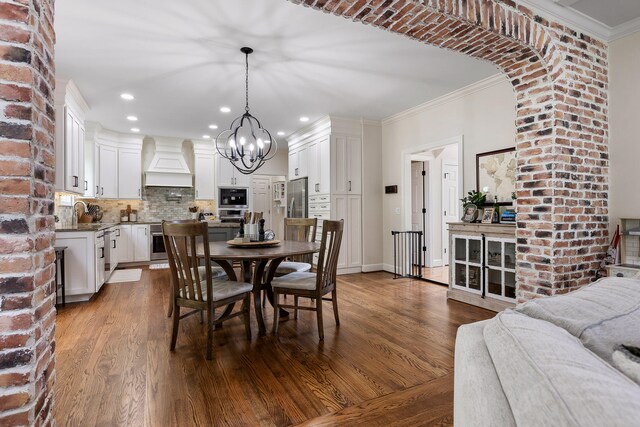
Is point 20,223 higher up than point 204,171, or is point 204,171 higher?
point 204,171

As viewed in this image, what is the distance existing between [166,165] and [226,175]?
1.22 m

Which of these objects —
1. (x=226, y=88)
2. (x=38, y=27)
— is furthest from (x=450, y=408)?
(x=226, y=88)

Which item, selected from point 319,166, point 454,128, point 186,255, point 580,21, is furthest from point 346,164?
point 186,255

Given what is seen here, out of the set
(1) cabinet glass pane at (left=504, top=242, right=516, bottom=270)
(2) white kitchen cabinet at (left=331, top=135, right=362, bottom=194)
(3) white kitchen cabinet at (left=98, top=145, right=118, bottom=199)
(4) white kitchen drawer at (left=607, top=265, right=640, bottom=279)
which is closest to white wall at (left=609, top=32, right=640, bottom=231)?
(4) white kitchen drawer at (left=607, top=265, right=640, bottom=279)

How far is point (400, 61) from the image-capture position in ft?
11.5

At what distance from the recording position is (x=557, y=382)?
550mm

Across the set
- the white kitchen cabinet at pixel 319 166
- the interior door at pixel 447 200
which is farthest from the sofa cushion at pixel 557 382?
the interior door at pixel 447 200

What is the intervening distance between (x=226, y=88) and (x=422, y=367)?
380 centimetres

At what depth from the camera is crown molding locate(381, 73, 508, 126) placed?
3898 mm

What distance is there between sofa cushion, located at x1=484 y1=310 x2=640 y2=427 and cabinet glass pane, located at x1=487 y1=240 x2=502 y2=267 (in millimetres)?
3067

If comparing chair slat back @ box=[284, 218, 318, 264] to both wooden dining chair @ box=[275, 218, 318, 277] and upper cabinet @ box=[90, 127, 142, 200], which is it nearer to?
wooden dining chair @ box=[275, 218, 318, 277]

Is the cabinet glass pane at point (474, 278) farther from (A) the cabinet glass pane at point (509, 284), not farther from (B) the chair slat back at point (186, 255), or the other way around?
(B) the chair slat back at point (186, 255)

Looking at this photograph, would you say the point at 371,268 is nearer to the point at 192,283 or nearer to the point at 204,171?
the point at 192,283

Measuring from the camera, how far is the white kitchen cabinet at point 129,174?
6.61 meters
